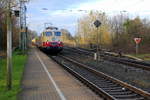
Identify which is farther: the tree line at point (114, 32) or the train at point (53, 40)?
the tree line at point (114, 32)

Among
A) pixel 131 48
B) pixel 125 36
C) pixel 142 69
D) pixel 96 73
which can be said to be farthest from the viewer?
pixel 125 36

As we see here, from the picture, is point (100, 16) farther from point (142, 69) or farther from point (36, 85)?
point (36, 85)

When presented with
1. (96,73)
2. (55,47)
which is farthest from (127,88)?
(55,47)

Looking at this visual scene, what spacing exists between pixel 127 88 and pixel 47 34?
93.0ft

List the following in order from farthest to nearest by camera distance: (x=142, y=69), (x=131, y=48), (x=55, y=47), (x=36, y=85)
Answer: (x=131, y=48) < (x=55, y=47) < (x=142, y=69) < (x=36, y=85)

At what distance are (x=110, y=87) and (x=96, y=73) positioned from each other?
16.1 feet

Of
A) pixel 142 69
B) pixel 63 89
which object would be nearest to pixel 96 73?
pixel 142 69

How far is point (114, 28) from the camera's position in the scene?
68.3 meters

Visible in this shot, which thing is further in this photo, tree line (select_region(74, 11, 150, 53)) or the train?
tree line (select_region(74, 11, 150, 53))

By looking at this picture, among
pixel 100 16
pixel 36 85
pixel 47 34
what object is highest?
pixel 100 16

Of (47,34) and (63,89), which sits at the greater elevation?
(47,34)

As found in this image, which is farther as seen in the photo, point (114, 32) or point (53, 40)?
point (114, 32)

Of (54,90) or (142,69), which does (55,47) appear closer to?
(142,69)

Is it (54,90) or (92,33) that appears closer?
(54,90)
